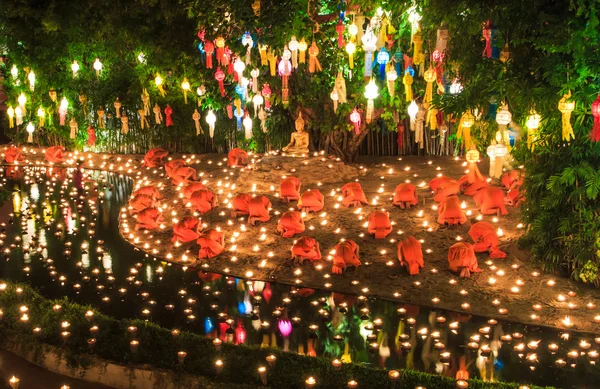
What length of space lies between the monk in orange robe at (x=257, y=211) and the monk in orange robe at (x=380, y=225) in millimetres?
1238

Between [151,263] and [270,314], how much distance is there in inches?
72.7

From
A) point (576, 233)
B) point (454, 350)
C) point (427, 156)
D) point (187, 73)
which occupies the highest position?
point (187, 73)

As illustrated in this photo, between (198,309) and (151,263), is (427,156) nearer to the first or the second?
(151,263)

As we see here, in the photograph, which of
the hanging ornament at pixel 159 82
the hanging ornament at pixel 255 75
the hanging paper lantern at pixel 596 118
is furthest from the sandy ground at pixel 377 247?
the hanging ornament at pixel 159 82

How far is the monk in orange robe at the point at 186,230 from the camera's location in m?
7.55

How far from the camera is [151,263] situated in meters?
7.20

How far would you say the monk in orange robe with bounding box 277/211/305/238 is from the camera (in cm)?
744

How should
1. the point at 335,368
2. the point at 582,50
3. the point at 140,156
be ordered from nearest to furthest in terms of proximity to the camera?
the point at 335,368 < the point at 582,50 < the point at 140,156

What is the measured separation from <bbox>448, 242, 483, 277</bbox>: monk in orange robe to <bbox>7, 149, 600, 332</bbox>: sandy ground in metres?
0.07

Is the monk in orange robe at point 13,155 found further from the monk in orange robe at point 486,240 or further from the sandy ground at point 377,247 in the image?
the monk in orange robe at point 486,240

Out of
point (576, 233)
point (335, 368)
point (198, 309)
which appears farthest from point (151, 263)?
point (576, 233)

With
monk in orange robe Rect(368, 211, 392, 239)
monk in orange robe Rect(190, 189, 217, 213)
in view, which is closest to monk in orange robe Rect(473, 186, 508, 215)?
monk in orange robe Rect(368, 211, 392, 239)

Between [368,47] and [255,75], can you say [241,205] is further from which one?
[368,47]

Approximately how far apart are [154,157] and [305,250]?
226 inches
